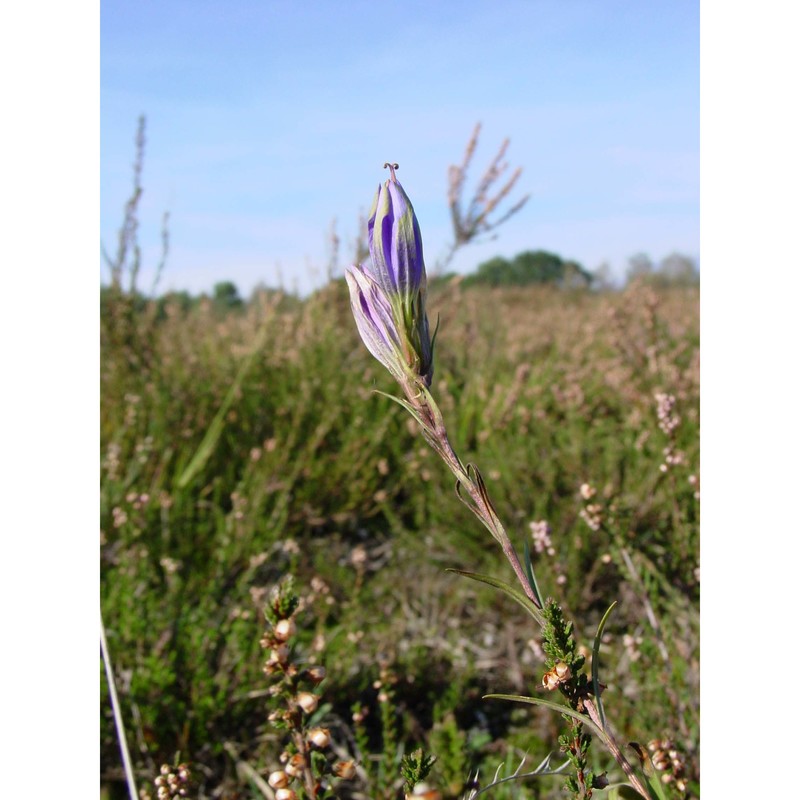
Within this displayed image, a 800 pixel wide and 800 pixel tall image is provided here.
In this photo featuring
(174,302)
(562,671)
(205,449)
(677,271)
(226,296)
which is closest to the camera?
(562,671)

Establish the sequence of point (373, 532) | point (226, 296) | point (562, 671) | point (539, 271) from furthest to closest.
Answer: point (539, 271), point (226, 296), point (373, 532), point (562, 671)

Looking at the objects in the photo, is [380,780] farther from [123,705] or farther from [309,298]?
[309,298]

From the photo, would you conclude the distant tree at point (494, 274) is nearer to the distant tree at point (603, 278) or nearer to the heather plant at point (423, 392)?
the distant tree at point (603, 278)

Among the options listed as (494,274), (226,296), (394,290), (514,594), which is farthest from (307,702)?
(494,274)

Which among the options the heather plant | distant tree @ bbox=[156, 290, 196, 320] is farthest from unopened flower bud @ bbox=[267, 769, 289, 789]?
distant tree @ bbox=[156, 290, 196, 320]

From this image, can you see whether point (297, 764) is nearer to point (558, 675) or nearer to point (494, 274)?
point (558, 675)

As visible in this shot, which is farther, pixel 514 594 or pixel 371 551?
pixel 371 551

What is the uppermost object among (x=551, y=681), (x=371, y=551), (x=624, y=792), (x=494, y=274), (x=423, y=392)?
(x=494, y=274)
